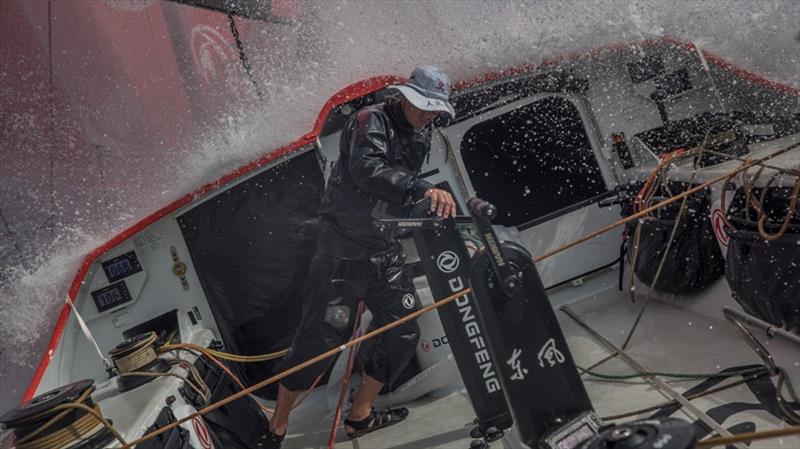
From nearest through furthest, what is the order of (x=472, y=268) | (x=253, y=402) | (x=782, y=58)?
(x=472, y=268) → (x=253, y=402) → (x=782, y=58)

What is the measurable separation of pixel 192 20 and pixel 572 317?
35.9 feet

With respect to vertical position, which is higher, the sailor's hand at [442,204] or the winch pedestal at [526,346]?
the sailor's hand at [442,204]

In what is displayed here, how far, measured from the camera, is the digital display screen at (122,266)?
5133 millimetres

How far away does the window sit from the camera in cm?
550

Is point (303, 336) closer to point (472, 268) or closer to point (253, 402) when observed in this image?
point (253, 402)

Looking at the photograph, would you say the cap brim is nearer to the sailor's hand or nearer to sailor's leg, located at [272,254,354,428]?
the sailor's hand

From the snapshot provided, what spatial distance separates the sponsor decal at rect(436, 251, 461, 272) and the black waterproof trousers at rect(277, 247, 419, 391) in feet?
3.98

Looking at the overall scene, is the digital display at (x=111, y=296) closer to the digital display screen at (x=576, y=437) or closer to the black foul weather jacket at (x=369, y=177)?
the black foul weather jacket at (x=369, y=177)

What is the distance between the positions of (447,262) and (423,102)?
0.93m

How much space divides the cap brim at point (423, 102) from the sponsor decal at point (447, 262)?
0.86 m

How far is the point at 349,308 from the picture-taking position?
3.86 metres

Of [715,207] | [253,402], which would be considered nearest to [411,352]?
[253,402]

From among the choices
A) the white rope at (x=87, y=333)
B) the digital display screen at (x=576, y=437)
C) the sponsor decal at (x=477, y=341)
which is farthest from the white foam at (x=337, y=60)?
the digital display screen at (x=576, y=437)

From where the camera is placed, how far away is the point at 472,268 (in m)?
2.34
